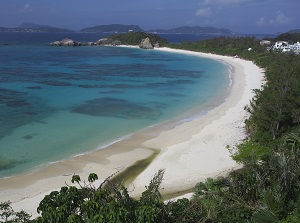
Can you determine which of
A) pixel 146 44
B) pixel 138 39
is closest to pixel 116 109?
pixel 146 44

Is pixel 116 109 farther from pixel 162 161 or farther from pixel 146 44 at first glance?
pixel 146 44

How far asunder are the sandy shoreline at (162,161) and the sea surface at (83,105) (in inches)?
55.0

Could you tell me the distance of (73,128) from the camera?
24188mm

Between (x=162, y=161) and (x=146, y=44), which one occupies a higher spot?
(x=146, y=44)

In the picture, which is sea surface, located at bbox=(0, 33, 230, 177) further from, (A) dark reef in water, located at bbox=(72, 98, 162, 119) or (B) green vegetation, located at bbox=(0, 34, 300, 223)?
(B) green vegetation, located at bbox=(0, 34, 300, 223)

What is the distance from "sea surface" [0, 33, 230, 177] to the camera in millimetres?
20730

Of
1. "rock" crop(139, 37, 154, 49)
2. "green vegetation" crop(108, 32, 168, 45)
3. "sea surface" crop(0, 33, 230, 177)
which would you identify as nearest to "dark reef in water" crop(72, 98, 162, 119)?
"sea surface" crop(0, 33, 230, 177)

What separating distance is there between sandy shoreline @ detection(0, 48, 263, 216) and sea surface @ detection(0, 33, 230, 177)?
1398mm

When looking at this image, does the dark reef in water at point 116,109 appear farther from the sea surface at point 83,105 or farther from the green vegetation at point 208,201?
the green vegetation at point 208,201

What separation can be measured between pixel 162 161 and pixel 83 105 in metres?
15.5

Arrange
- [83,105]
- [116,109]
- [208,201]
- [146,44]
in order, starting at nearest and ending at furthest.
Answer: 1. [208,201]
2. [116,109]
3. [83,105]
4. [146,44]

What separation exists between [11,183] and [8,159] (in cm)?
316

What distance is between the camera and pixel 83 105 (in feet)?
103

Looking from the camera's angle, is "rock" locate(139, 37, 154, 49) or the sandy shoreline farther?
"rock" locate(139, 37, 154, 49)
